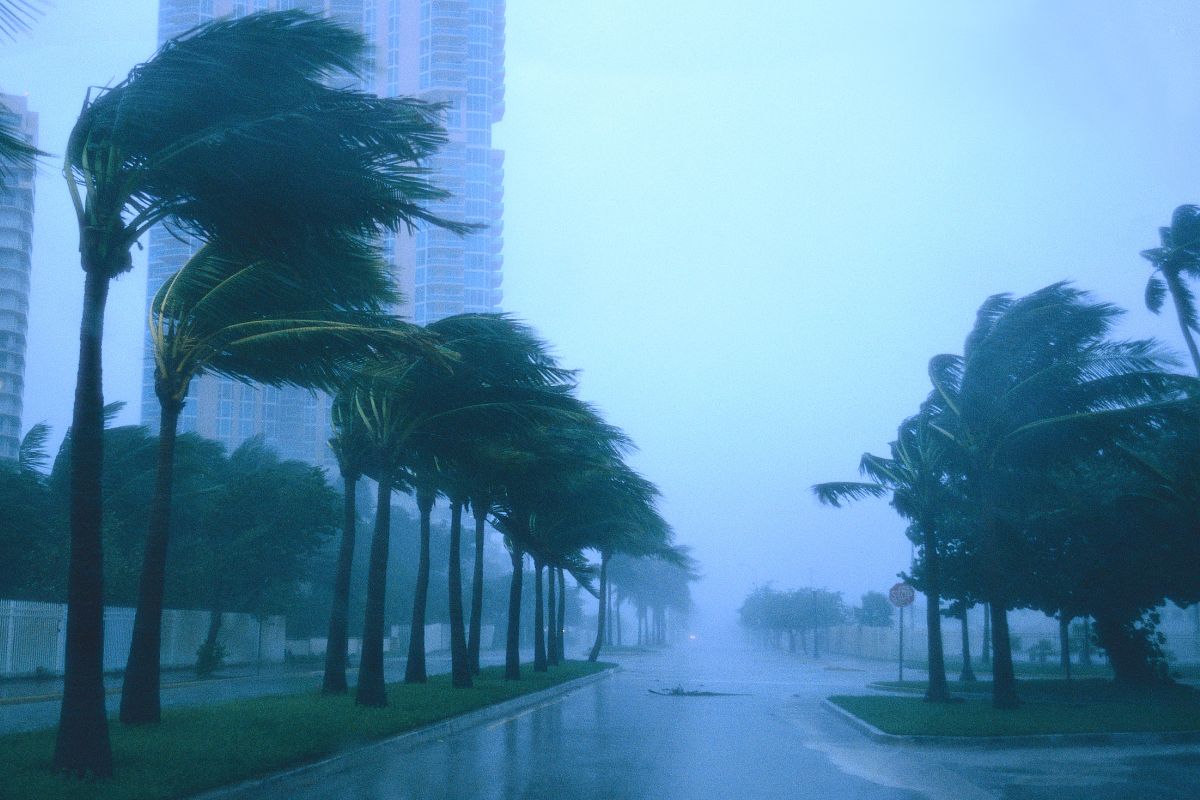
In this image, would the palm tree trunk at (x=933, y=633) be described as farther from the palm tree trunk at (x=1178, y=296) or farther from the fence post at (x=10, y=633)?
the fence post at (x=10, y=633)

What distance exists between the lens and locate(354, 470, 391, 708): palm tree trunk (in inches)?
802

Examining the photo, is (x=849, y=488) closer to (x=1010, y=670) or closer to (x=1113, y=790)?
(x=1010, y=670)

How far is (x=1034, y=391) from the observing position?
22.6m

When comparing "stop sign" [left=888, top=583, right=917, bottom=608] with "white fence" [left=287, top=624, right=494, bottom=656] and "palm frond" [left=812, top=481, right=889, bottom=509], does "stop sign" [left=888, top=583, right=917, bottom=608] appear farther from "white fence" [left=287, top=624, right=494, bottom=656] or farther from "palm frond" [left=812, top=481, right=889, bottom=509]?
"white fence" [left=287, top=624, right=494, bottom=656]

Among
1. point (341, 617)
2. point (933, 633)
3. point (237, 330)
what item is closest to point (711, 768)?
point (237, 330)

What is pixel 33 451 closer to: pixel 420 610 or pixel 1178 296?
pixel 420 610

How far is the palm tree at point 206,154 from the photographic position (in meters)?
11.2

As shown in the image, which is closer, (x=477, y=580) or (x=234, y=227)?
(x=234, y=227)

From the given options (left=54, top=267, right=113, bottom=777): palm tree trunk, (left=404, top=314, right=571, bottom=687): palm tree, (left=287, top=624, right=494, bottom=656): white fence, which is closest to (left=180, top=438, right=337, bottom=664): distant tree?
(left=287, top=624, right=494, bottom=656): white fence

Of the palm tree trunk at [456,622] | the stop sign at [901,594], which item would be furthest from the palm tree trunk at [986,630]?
the palm tree trunk at [456,622]

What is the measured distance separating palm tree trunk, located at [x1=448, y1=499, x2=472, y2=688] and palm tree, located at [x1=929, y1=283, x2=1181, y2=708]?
36.8ft

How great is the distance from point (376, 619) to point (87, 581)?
36.5 ft

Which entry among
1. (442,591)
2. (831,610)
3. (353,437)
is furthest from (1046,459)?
(831,610)

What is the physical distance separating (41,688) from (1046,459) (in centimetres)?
2275
